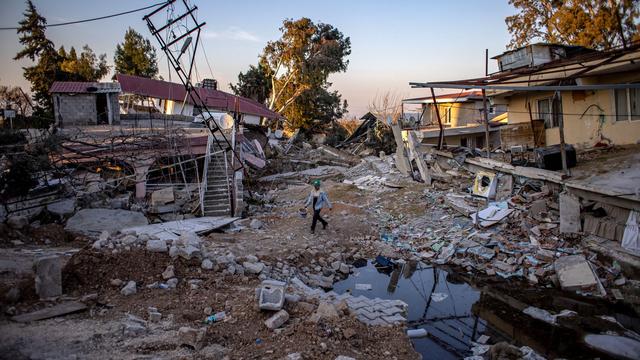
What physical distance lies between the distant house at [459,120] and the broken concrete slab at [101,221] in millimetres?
14032

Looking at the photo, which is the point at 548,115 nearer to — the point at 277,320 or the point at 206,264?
the point at 206,264

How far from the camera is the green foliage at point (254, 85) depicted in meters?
35.4

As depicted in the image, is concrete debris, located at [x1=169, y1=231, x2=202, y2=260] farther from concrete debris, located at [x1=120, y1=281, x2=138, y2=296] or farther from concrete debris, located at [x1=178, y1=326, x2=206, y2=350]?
concrete debris, located at [x1=178, y1=326, x2=206, y2=350]

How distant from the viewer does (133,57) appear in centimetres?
3466

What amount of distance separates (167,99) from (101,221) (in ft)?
51.3

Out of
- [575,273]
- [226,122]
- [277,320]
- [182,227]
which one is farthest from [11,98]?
[575,273]

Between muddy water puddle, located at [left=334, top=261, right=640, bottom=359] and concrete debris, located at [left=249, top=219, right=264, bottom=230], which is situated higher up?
concrete debris, located at [left=249, top=219, right=264, bottom=230]

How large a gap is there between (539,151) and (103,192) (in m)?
12.5

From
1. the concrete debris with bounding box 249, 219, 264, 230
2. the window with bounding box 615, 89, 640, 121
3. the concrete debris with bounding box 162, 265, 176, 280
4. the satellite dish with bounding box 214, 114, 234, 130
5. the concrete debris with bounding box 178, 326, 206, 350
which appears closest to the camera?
the concrete debris with bounding box 178, 326, 206, 350

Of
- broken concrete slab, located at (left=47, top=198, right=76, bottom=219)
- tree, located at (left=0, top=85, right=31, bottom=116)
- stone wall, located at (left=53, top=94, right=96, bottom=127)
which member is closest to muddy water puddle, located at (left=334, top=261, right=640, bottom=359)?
broken concrete slab, located at (left=47, top=198, right=76, bottom=219)

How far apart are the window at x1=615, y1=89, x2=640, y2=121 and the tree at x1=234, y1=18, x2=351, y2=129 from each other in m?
21.8

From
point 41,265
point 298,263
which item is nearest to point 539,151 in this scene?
point 298,263

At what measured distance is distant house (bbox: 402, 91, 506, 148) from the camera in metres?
21.0

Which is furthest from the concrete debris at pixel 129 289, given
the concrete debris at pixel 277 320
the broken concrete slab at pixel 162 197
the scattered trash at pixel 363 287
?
the broken concrete slab at pixel 162 197
